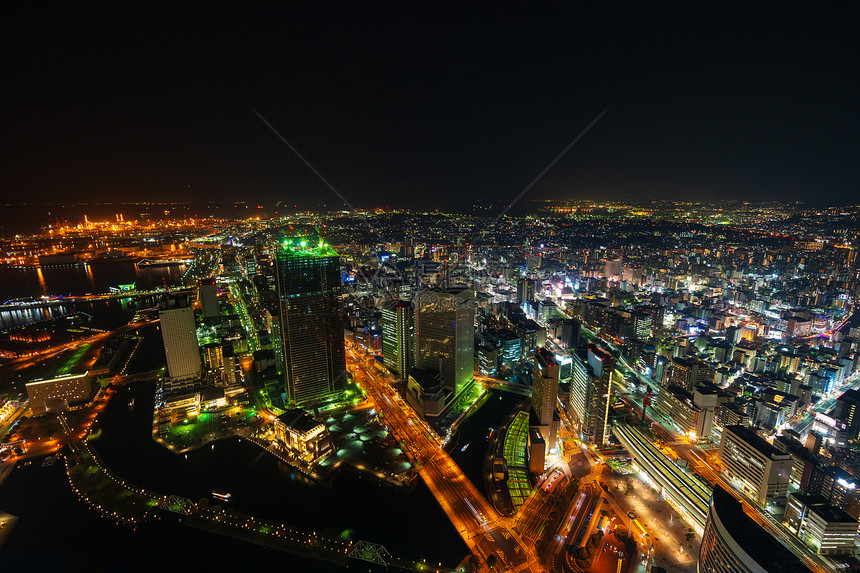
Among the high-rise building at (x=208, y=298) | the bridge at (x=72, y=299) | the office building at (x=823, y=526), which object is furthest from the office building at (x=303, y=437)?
the bridge at (x=72, y=299)

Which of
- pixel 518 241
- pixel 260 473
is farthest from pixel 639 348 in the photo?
pixel 518 241

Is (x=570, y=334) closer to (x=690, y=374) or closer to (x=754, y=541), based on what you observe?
(x=690, y=374)

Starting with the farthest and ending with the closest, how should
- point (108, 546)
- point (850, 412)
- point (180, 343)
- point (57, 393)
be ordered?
point (180, 343) → point (57, 393) → point (850, 412) → point (108, 546)

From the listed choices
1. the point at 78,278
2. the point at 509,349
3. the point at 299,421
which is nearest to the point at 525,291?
the point at 509,349

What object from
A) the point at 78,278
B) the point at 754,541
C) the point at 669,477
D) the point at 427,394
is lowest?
the point at 669,477

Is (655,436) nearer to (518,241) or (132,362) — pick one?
(132,362)

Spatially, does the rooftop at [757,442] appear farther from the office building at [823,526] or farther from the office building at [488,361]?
the office building at [488,361]

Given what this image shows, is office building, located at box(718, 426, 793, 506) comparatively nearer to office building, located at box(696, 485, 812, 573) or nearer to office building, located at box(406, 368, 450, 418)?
office building, located at box(696, 485, 812, 573)
